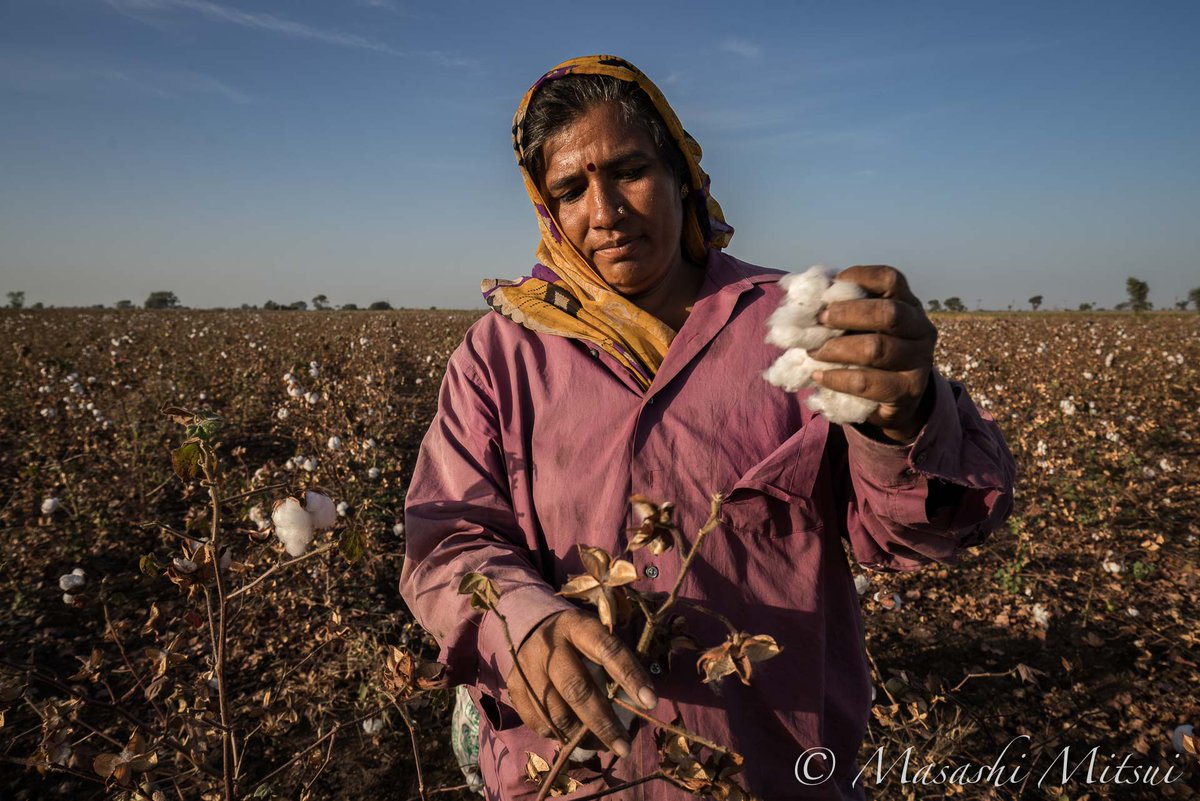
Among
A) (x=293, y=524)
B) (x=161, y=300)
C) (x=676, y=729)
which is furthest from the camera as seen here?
(x=161, y=300)

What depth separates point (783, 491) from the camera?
1122 millimetres

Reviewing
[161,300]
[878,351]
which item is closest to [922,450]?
[878,351]

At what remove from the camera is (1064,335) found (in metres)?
12.5

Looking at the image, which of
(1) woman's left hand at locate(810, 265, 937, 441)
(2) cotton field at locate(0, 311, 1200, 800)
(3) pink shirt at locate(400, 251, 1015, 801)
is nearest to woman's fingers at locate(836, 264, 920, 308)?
(1) woman's left hand at locate(810, 265, 937, 441)

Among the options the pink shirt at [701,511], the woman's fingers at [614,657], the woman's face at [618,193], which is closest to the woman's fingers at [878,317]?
the pink shirt at [701,511]

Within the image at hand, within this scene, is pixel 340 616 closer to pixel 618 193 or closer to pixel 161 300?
pixel 618 193

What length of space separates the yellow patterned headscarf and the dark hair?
0.04ft

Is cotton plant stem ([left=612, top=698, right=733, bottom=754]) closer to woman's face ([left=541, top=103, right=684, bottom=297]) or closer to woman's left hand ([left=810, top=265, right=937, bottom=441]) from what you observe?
woman's left hand ([left=810, top=265, right=937, bottom=441])

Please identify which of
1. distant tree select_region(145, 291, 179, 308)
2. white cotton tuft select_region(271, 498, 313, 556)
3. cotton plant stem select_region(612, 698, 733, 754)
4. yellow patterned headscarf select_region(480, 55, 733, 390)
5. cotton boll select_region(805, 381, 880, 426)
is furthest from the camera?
distant tree select_region(145, 291, 179, 308)

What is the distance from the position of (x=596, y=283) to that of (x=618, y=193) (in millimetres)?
195

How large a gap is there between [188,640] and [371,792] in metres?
1.44

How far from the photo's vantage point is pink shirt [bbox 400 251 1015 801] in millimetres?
1068

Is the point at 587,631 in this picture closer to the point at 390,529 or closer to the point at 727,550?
the point at 727,550

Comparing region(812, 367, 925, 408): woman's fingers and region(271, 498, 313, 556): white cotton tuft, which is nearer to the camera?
region(812, 367, 925, 408): woman's fingers
